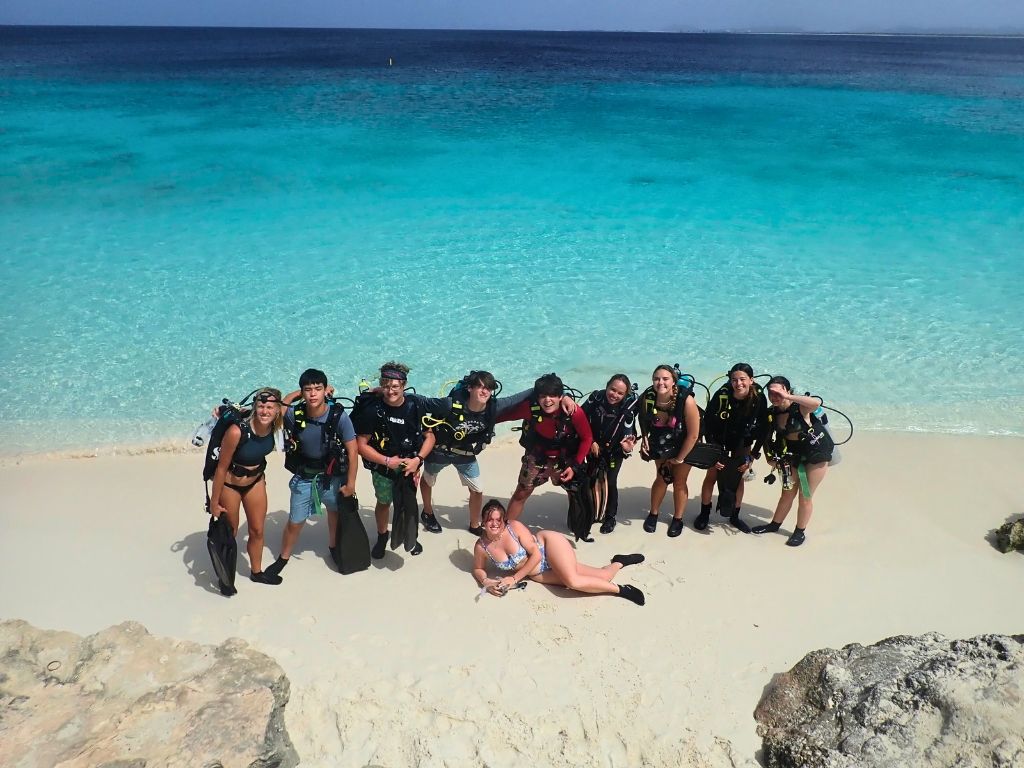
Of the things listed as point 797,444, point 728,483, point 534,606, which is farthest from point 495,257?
point 534,606

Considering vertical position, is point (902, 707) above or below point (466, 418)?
below

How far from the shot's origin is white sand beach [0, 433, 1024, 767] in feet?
12.9

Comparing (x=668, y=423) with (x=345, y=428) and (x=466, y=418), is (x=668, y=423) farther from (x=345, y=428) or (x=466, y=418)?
(x=345, y=428)

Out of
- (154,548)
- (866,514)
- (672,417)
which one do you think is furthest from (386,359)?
(866,514)

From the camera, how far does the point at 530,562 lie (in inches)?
196

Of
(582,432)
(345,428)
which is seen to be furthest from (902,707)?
(345,428)

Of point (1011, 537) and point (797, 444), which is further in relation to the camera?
point (1011, 537)

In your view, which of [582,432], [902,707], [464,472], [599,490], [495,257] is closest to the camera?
[902,707]

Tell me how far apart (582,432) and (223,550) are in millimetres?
2399

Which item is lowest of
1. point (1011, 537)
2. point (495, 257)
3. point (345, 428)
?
point (1011, 537)

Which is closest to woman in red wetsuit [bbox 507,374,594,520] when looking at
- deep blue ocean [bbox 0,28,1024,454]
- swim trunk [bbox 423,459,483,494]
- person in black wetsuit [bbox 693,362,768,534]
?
swim trunk [bbox 423,459,483,494]

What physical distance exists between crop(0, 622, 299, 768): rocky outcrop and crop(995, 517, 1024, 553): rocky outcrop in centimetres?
495

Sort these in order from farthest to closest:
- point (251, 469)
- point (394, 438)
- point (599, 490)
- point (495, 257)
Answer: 1. point (495, 257)
2. point (599, 490)
3. point (394, 438)
4. point (251, 469)

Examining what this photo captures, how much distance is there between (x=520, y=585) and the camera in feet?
16.4
